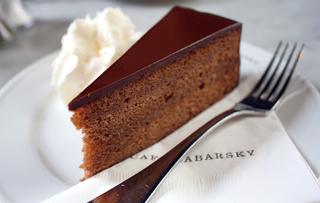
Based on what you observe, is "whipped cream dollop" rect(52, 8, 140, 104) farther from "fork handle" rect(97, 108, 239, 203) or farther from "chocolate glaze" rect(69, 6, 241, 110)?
"fork handle" rect(97, 108, 239, 203)

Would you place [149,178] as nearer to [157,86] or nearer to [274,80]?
[157,86]

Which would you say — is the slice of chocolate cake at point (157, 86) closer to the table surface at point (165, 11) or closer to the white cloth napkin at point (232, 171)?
the white cloth napkin at point (232, 171)

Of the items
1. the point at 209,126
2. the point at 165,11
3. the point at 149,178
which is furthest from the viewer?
the point at 165,11

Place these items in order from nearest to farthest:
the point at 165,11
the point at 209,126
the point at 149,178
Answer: the point at 149,178 < the point at 209,126 < the point at 165,11

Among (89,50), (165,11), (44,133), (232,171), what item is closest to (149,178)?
(232,171)

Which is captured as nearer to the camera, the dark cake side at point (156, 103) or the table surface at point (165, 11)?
the dark cake side at point (156, 103)

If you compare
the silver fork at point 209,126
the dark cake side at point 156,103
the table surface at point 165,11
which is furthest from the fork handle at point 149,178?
the table surface at point 165,11

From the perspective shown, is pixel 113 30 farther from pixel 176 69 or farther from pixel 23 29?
pixel 23 29
